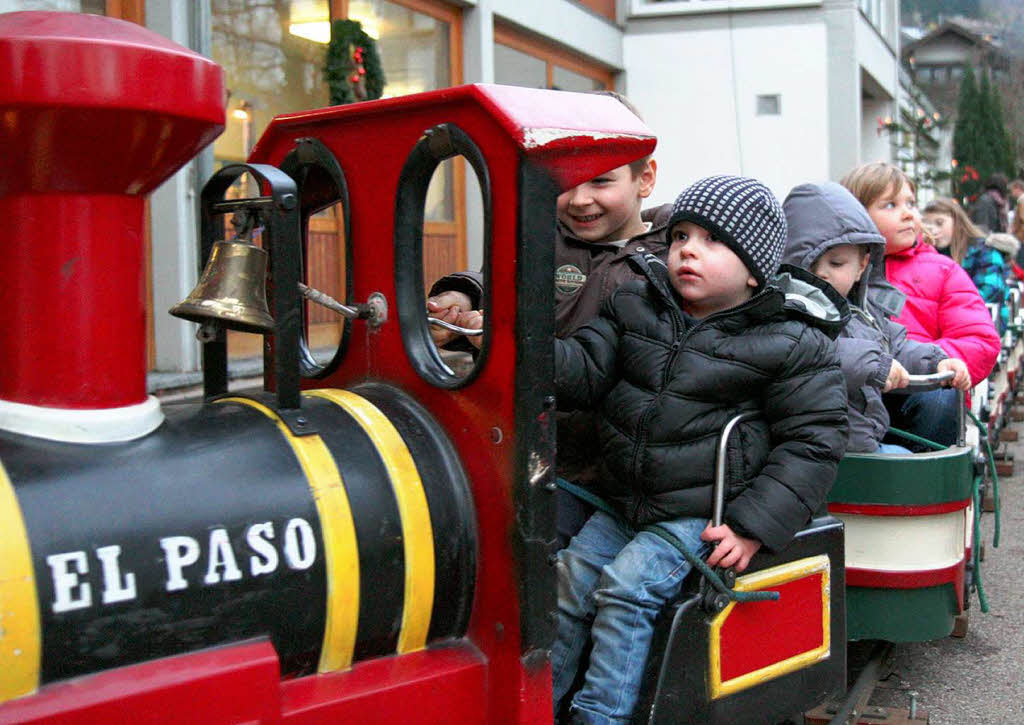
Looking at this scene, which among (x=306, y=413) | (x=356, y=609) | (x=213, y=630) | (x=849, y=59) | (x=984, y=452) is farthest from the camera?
(x=849, y=59)

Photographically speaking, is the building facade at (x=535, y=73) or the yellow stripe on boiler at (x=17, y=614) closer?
the yellow stripe on boiler at (x=17, y=614)

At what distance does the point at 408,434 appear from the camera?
6.07 ft

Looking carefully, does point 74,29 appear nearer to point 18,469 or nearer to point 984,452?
point 18,469

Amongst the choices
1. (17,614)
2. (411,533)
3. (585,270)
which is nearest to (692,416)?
(585,270)

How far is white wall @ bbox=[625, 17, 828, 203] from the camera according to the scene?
13234 mm

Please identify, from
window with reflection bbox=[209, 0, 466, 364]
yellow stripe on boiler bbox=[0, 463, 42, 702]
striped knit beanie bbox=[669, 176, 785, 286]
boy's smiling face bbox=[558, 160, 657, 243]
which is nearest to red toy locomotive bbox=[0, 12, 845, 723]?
yellow stripe on boiler bbox=[0, 463, 42, 702]

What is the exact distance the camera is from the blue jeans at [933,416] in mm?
3609

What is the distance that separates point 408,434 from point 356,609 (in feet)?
1.04

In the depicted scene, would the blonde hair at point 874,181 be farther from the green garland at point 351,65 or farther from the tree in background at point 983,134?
the tree in background at point 983,134

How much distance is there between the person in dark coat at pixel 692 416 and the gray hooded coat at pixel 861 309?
76 centimetres

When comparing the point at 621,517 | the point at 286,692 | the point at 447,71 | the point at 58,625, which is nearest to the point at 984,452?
the point at 621,517

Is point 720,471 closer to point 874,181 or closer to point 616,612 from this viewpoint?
point 616,612

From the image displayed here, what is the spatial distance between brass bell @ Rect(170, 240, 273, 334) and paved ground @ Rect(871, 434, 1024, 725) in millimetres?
2420

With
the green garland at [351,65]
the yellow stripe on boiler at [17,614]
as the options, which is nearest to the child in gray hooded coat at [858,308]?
the yellow stripe on boiler at [17,614]
